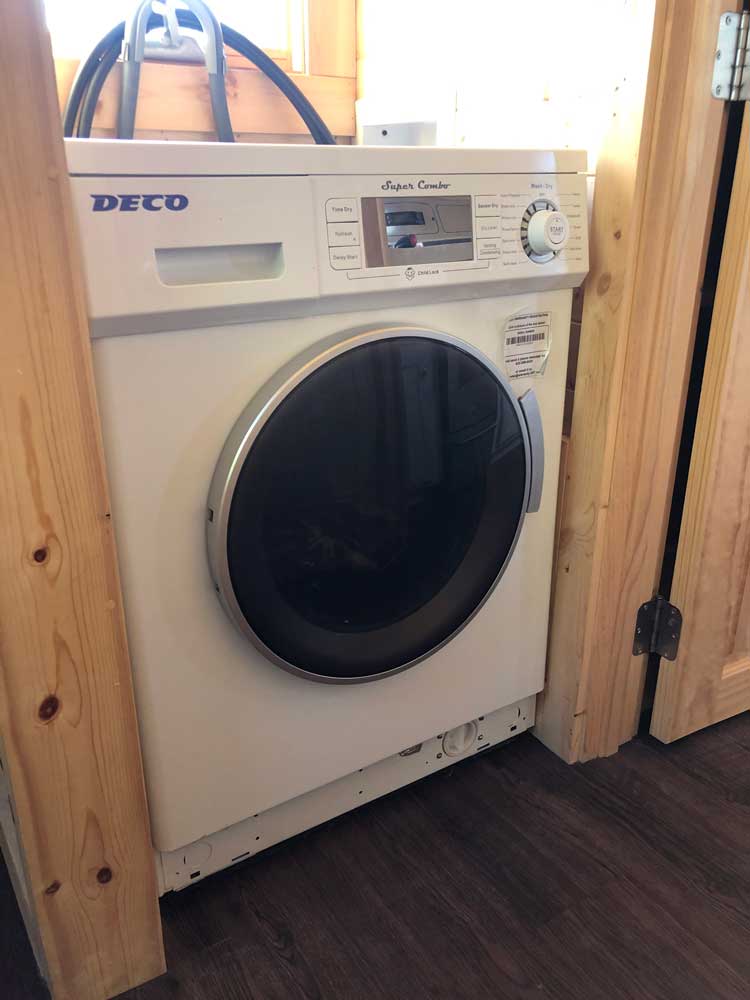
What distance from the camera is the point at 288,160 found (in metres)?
0.89

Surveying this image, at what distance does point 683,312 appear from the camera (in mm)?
→ 1194

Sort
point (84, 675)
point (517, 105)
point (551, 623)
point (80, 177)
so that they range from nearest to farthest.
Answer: point (80, 177) → point (84, 675) → point (517, 105) → point (551, 623)

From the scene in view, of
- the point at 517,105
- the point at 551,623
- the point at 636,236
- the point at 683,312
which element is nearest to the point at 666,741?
the point at 551,623

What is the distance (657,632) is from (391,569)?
22.5 inches

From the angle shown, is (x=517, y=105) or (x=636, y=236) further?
(x=517, y=105)

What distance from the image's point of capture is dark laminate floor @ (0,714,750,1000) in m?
1.05

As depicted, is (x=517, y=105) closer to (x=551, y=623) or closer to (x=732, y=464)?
(x=732, y=464)

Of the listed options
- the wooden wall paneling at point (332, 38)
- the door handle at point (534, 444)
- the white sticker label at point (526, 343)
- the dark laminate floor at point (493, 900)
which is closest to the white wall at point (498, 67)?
the wooden wall paneling at point (332, 38)

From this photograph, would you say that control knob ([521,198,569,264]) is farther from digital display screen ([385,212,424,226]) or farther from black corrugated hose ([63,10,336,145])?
black corrugated hose ([63,10,336,145])

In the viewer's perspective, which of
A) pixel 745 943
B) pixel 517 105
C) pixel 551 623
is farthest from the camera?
pixel 551 623

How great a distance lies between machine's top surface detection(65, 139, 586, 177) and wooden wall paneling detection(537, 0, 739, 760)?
0.11m

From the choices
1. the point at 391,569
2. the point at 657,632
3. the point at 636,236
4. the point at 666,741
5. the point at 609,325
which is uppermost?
the point at 636,236

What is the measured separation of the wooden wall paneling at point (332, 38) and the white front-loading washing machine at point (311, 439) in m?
0.81

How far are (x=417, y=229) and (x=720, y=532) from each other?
2.41ft
